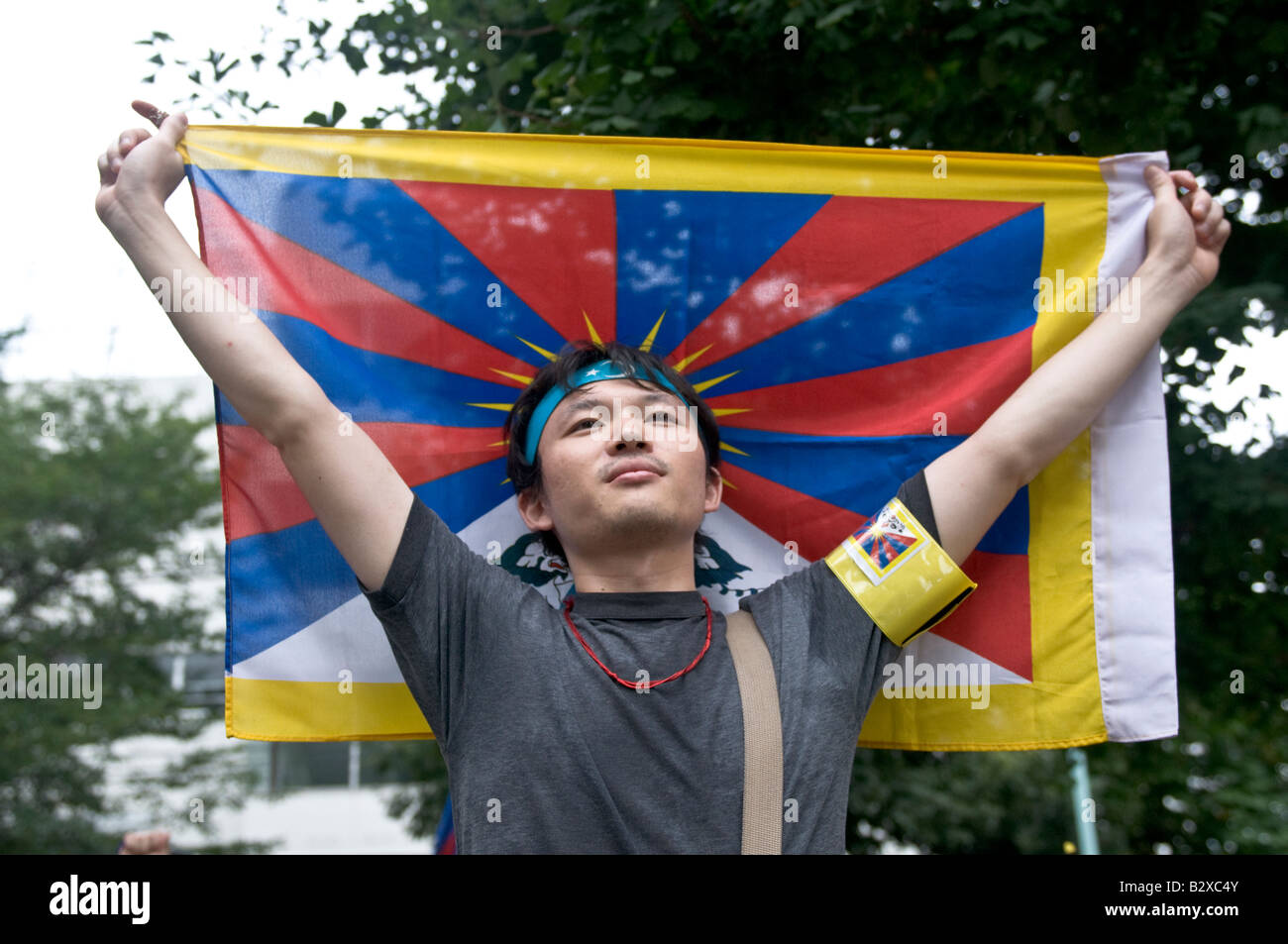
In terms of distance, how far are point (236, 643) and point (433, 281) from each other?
1085 mm

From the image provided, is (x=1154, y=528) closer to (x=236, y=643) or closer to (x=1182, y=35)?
(x=1182, y=35)

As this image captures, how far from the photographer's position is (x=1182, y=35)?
3.99 m

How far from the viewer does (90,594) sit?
15.7 meters

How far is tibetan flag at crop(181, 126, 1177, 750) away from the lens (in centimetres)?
291

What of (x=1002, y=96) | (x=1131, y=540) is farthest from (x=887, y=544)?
(x=1002, y=96)

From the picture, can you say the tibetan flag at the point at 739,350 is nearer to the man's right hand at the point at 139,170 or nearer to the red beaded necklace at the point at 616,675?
the man's right hand at the point at 139,170

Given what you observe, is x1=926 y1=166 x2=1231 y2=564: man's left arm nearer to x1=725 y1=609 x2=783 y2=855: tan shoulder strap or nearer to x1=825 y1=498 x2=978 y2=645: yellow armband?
x1=825 y1=498 x2=978 y2=645: yellow armband

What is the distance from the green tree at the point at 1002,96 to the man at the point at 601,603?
1732mm

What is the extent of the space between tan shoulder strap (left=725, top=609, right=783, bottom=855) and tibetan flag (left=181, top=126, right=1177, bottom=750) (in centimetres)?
71

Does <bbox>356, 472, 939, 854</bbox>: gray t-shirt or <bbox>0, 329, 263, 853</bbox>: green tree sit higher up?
<bbox>0, 329, 263, 853</bbox>: green tree

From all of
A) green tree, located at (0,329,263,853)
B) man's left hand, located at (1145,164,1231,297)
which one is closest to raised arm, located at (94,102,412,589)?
man's left hand, located at (1145,164,1231,297)

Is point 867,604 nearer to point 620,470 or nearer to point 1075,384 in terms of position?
point 620,470

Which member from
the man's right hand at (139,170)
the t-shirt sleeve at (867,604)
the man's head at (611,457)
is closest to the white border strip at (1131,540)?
the t-shirt sleeve at (867,604)
